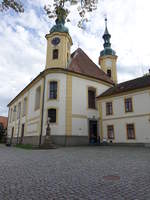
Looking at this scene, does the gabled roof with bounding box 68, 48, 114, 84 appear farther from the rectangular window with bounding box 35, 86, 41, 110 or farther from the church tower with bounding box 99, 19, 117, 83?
the rectangular window with bounding box 35, 86, 41, 110

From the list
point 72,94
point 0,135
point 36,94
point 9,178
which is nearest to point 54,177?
point 9,178

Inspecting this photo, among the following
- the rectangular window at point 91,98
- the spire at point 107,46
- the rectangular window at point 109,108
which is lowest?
the rectangular window at point 109,108

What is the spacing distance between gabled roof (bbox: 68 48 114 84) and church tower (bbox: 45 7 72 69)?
1.29 metres

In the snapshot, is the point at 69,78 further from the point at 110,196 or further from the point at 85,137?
the point at 110,196

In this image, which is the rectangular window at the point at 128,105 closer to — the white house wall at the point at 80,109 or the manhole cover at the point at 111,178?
the white house wall at the point at 80,109

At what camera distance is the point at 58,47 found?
86.4 ft

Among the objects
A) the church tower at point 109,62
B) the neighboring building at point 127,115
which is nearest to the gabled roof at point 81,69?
the church tower at point 109,62

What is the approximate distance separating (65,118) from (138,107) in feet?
28.8

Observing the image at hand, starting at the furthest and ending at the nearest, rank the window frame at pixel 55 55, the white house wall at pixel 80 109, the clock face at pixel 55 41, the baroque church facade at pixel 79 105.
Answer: the clock face at pixel 55 41
the window frame at pixel 55 55
the white house wall at pixel 80 109
the baroque church facade at pixel 79 105

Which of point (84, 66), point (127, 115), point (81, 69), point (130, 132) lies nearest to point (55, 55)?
point (81, 69)

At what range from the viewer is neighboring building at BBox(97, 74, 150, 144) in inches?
793

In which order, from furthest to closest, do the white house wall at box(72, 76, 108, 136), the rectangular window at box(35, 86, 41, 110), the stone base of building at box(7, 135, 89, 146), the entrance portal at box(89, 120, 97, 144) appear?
the rectangular window at box(35, 86, 41, 110), the entrance portal at box(89, 120, 97, 144), the white house wall at box(72, 76, 108, 136), the stone base of building at box(7, 135, 89, 146)

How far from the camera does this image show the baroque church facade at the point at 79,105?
21.2m

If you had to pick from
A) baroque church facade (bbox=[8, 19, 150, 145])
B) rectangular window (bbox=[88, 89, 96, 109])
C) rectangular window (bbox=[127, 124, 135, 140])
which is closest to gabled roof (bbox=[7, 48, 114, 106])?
baroque church facade (bbox=[8, 19, 150, 145])
